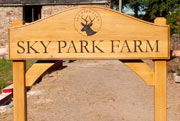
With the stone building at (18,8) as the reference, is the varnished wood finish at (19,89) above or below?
below

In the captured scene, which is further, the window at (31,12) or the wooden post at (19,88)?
the window at (31,12)

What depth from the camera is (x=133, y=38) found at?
10.6 ft

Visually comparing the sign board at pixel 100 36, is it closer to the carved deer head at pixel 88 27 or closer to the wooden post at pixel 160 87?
the carved deer head at pixel 88 27

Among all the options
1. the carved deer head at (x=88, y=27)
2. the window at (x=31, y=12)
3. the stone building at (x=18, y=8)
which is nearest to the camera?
the carved deer head at (x=88, y=27)

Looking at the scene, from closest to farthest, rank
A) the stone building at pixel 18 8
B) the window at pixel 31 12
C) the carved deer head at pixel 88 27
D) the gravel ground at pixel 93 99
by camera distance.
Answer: the carved deer head at pixel 88 27 → the gravel ground at pixel 93 99 → the stone building at pixel 18 8 → the window at pixel 31 12

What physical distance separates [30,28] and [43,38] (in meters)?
0.19

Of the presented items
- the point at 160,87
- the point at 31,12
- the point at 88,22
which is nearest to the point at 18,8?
the point at 31,12

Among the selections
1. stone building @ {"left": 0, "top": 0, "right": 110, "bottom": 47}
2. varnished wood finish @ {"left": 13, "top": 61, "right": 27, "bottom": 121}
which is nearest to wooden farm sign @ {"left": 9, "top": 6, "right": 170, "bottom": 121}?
varnished wood finish @ {"left": 13, "top": 61, "right": 27, "bottom": 121}

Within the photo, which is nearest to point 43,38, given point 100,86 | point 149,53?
point 149,53

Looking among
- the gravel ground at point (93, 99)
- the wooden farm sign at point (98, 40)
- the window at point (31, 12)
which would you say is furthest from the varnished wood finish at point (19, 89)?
the window at point (31, 12)

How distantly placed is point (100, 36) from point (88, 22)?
0.20 meters

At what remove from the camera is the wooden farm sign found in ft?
10.5

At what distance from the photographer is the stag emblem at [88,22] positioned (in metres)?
3.21

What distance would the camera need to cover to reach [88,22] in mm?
3230
